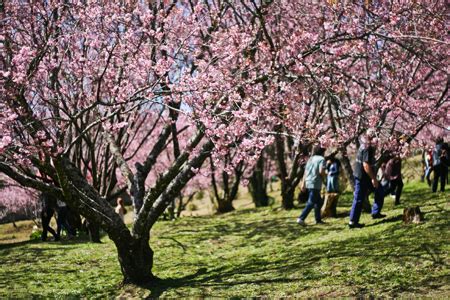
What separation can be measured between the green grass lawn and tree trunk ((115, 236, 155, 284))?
7.7 inches

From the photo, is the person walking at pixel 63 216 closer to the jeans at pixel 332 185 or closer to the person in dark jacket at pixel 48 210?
the person in dark jacket at pixel 48 210

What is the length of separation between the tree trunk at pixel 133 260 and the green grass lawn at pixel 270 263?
197 mm

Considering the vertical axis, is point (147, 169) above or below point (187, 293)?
above

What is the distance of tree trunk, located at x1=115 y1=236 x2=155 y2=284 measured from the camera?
834 centimetres

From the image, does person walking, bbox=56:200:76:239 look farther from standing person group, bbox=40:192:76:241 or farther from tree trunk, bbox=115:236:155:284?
tree trunk, bbox=115:236:155:284

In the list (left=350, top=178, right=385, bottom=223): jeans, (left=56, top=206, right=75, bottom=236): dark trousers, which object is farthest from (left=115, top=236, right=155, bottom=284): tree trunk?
(left=56, top=206, right=75, bottom=236): dark trousers

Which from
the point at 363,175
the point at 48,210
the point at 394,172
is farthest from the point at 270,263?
the point at 48,210

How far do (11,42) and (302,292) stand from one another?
5918 millimetres

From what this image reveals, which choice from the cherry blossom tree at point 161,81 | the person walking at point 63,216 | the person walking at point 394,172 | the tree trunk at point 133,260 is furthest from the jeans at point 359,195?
the person walking at point 63,216

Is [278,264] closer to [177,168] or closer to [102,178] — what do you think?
[177,168]

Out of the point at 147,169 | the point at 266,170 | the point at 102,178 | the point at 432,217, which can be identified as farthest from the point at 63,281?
the point at 266,170

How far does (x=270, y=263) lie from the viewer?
909cm

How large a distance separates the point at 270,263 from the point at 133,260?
2337mm

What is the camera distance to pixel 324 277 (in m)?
7.46
